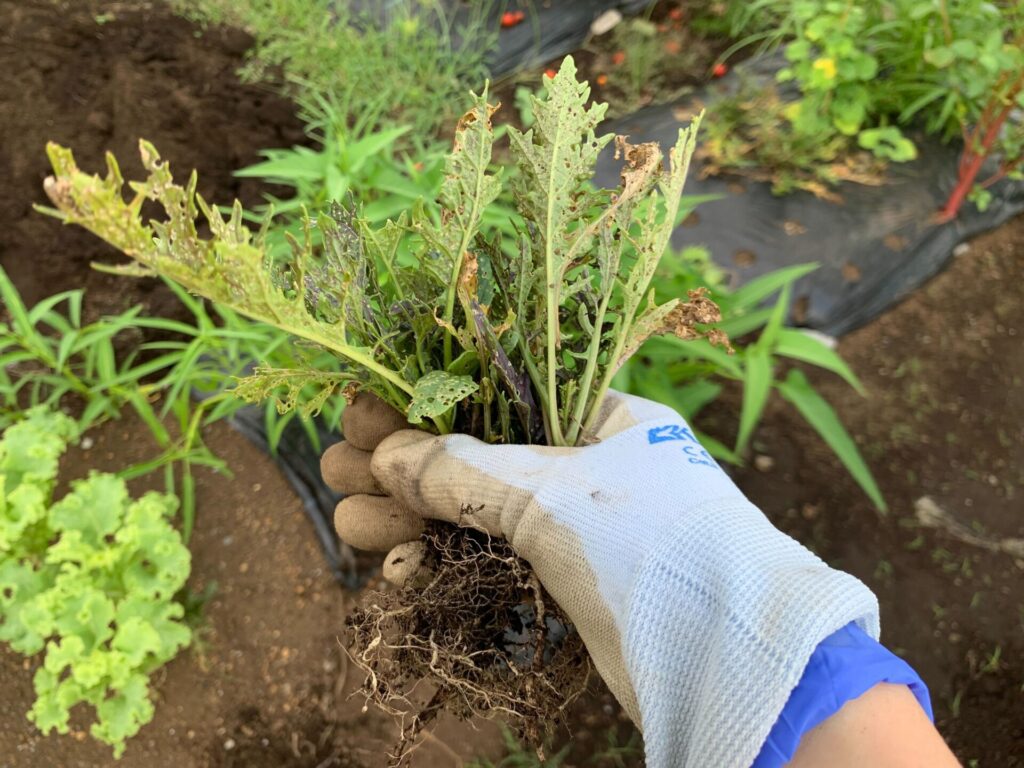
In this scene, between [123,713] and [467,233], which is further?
[123,713]

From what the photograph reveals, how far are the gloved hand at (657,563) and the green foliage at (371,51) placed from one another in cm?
209

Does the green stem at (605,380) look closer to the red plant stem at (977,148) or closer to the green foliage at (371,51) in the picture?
the red plant stem at (977,148)

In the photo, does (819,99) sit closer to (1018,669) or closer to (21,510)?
(1018,669)

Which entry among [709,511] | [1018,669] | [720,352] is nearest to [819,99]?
[720,352]

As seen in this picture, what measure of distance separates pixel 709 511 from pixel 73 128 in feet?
9.75

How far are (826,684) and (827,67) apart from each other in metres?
2.30

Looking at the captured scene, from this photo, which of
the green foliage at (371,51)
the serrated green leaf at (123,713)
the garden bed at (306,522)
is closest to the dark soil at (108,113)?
the garden bed at (306,522)

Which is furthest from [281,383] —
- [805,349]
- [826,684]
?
[805,349]

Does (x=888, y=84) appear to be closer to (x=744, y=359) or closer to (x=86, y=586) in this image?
(x=744, y=359)

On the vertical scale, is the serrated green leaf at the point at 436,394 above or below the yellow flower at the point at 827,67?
above

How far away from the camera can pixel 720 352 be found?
148cm

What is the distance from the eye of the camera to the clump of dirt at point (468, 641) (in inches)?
39.2

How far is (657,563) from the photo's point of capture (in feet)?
2.95

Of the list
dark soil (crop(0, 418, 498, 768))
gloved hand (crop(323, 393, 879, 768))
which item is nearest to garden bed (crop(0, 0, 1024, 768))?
dark soil (crop(0, 418, 498, 768))
